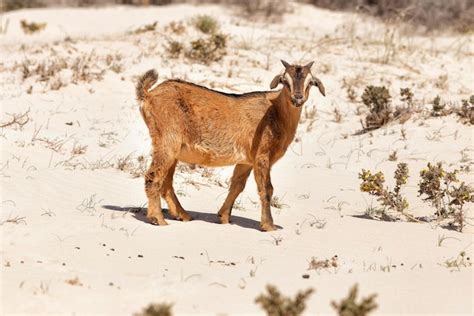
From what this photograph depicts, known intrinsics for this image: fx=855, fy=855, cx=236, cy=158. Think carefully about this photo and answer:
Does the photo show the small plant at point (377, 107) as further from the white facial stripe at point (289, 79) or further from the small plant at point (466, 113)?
the white facial stripe at point (289, 79)

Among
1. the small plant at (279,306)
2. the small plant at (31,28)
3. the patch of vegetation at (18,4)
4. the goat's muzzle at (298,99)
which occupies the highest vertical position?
the goat's muzzle at (298,99)

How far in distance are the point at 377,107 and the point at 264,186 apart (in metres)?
5.91

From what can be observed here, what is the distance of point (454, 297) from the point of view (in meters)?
6.95

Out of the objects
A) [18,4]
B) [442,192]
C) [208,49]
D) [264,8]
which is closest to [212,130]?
[442,192]

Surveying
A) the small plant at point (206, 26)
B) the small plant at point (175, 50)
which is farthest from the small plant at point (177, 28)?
the small plant at point (175, 50)

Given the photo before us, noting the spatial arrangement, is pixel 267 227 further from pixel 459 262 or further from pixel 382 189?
pixel 459 262

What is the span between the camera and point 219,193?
11.6 metres

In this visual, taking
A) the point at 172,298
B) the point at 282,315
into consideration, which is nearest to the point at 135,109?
the point at 172,298

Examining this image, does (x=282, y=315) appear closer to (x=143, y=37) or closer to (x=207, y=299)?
(x=207, y=299)

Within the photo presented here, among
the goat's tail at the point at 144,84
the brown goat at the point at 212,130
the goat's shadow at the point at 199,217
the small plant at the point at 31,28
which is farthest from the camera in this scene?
the small plant at the point at 31,28

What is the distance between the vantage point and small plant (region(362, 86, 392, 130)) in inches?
583

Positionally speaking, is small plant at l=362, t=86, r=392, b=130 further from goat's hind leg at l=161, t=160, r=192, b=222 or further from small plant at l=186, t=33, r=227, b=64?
goat's hind leg at l=161, t=160, r=192, b=222

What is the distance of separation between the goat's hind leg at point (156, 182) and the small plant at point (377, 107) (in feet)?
20.5

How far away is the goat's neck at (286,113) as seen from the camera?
962 cm
